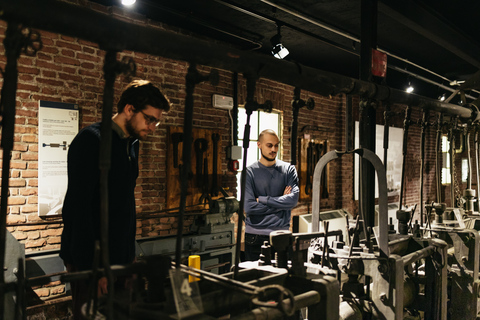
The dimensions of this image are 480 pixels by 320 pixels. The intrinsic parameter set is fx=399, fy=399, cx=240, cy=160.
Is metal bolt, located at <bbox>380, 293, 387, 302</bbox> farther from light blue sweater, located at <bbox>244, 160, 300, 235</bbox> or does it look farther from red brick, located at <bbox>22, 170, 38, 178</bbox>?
red brick, located at <bbox>22, 170, 38, 178</bbox>

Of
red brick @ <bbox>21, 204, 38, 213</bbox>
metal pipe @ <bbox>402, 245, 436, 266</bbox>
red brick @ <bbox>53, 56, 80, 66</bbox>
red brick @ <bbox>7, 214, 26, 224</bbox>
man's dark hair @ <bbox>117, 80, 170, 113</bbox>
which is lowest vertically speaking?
red brick @ <bbox>7, 214, 26, 224</bbox>

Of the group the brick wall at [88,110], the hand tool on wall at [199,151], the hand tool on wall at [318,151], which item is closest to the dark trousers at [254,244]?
the brick wall at [88,110]

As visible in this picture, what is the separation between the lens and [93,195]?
1.84 meters

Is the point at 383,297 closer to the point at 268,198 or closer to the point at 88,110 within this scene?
the point at 268,198

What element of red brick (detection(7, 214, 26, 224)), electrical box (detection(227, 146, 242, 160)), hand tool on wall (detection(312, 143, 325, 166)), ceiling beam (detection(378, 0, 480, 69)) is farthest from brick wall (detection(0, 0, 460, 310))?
ceiling beam (detection(378, 0, 480, 69))

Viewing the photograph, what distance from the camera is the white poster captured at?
3.38m

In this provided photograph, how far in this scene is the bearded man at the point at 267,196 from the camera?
3.54m

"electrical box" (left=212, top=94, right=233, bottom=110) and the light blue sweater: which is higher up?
"electrical box" (left=212, top=94, right=233, bottom=110)

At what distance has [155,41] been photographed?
100 centimetres

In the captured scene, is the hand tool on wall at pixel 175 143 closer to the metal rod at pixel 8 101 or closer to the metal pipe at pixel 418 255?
the metal pipe at pixel 418 255

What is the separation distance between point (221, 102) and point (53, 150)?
6.89 feet

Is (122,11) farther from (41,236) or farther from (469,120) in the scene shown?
(469,120)

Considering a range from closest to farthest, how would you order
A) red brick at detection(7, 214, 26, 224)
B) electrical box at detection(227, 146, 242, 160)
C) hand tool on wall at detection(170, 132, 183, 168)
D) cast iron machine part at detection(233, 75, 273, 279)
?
cast iron machine part at detection(233, 75, 273, 279)
red brick at detection(7, 214, 26, 224)
hand tool on wall at detection(170, 132, 183, 168)
electrical box at detection(227, 146, 242, 160)

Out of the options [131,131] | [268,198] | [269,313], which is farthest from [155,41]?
[268,198]
